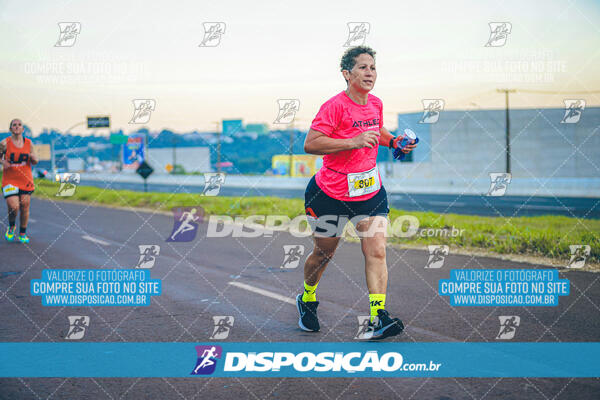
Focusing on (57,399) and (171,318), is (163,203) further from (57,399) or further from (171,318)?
(57,399)

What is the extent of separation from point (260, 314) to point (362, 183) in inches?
62.2

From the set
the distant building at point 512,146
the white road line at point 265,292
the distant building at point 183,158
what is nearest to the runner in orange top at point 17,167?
the white road line at point 265,292

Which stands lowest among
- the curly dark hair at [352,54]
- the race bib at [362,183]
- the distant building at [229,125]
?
the distant building at [229,125]

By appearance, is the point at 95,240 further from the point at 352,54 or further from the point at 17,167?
the point at 352,54

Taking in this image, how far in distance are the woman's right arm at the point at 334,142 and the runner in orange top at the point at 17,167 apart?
23.2 ft

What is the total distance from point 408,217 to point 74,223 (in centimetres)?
810

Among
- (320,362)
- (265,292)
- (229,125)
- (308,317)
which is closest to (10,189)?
(265,292)

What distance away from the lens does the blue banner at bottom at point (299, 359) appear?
3.78 meters

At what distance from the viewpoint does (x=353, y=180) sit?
456 centimetres

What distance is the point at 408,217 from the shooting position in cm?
1297

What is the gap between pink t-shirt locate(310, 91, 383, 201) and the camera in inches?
178

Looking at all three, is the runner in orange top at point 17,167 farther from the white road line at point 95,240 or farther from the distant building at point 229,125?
the distant building at point 229,125

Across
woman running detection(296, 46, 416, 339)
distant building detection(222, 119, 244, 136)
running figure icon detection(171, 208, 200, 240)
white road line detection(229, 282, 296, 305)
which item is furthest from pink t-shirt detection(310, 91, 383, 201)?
distant building detection(222, 119, 244, 136)

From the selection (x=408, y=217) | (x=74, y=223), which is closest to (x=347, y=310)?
(x=408, y=217)
